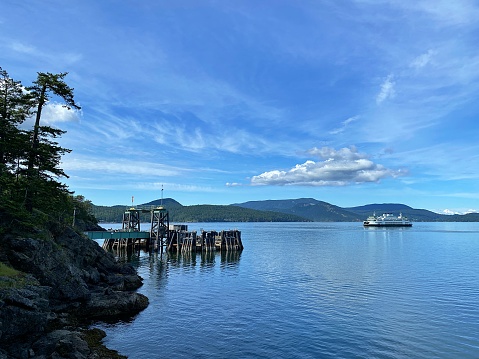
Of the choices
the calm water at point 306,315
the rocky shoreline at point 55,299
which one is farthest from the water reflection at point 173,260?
the rocky shoreline at point 55,299

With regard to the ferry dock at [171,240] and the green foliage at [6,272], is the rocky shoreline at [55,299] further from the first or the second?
the ferry dock at [171,240]

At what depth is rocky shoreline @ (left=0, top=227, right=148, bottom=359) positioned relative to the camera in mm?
18594

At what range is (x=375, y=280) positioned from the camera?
4659 centimetres

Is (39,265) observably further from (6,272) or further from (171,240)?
(171,240)

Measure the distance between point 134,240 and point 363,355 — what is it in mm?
75458

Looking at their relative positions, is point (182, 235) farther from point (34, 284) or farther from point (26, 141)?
point (34, 284)

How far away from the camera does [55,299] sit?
2781cm

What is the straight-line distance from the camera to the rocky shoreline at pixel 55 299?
1859cm

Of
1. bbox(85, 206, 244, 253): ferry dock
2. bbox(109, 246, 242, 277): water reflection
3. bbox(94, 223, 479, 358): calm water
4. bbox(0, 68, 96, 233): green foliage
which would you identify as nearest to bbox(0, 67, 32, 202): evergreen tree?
bbox(0, 68, 96, 233): green foliage

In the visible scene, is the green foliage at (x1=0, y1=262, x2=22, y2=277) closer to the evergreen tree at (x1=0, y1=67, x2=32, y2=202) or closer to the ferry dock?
the evergreen tree at (x1=0, y1=67, x2=32, y2=202)

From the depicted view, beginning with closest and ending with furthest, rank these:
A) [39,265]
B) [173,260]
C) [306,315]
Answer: [39,265]
[306,315]
[173,260]

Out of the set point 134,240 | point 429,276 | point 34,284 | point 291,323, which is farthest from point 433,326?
point 134,240

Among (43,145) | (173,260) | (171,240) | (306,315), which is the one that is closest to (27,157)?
(43,145)

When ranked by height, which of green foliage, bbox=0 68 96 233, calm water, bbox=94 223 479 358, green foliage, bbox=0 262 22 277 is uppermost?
green foliage, bbox=0 68 96 233
